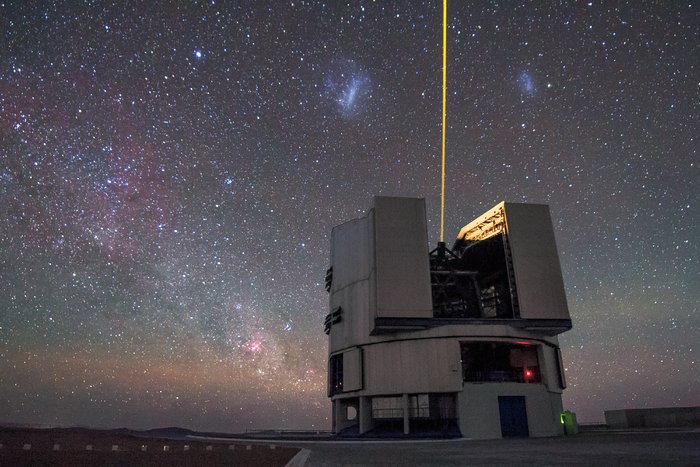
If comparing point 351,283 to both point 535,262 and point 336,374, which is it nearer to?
point 336,374

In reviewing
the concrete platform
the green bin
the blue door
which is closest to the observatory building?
the blue door

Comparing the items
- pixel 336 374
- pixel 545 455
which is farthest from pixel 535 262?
pixel 545 455

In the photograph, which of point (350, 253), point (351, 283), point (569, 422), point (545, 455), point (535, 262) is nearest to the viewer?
point (545, 455)

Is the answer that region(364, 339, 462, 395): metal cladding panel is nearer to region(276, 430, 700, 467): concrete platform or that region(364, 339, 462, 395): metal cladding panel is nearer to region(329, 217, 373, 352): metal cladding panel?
region(329, 217, 373, 352): metal cladding panel

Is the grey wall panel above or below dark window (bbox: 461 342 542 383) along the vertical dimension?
above

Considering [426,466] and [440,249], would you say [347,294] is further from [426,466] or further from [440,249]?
[426,466]

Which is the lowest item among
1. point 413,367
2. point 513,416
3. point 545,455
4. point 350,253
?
point 545,455

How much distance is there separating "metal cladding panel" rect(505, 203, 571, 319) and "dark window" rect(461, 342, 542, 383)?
5308mm

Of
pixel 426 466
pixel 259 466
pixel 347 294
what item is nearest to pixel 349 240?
pixel 347 294

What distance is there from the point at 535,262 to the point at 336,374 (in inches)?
836

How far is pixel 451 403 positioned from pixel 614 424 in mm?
15247

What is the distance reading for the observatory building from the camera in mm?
35469

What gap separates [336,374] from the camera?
142 ft

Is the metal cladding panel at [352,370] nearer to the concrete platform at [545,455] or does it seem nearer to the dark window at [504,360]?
the dark window at [504,360]
